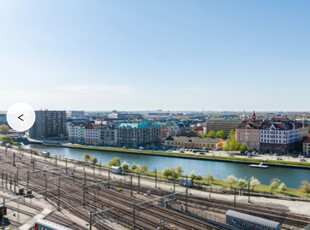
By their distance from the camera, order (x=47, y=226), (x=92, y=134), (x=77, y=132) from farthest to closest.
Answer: (x=77, y=132)
(x=92, y=134)
(x=47, y=226)

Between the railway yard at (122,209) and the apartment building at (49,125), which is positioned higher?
the apartment building at (49,125)

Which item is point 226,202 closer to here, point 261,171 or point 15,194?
point 15,194

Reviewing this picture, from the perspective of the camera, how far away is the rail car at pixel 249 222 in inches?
678

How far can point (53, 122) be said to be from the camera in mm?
100438

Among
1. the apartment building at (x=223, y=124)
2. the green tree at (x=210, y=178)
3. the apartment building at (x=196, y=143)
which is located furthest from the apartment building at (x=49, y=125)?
the green tree at (x=210, y=178)

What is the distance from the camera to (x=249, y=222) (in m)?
18.1

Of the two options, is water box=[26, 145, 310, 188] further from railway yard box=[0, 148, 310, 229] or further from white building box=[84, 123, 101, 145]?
white building box=[84, 123, 101, 145]

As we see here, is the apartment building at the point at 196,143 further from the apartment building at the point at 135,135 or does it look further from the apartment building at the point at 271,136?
the apartment building at the point at 135,135

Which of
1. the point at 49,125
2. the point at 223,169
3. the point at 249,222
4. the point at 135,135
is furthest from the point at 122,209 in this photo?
the point at 49,125

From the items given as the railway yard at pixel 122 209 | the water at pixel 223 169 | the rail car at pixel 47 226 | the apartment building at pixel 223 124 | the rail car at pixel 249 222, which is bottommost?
the water at pixel 223 169

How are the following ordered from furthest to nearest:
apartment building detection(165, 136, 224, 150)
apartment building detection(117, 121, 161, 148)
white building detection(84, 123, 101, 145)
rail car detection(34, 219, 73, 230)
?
white building detection(84, 123, 101, 145)
apartment building detection(117, 121, 161, 148)
apartment building detection(165, 136, 224, 150)
rail car detection(34, 219, 73, 230)

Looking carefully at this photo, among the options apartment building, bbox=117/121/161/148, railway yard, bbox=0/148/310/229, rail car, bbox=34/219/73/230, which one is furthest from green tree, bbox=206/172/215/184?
apartment building, bbox=117/121/161/148

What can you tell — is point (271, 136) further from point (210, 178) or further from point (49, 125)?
point (49, 125)

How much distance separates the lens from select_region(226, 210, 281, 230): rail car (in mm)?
17219
